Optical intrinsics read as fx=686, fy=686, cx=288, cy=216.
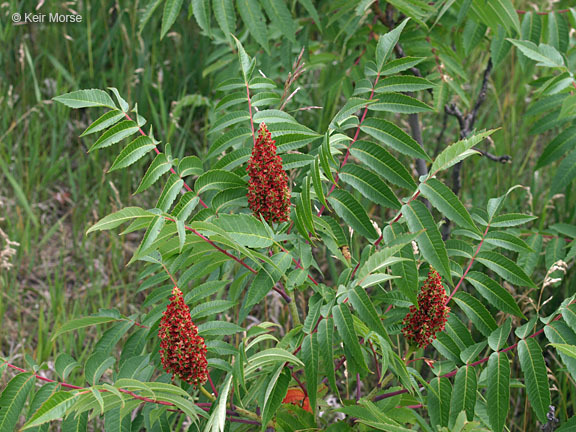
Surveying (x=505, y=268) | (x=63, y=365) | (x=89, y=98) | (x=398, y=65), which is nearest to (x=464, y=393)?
(x=505, y=268)

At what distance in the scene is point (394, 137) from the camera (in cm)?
149

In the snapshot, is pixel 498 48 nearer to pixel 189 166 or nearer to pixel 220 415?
pixel 189 166

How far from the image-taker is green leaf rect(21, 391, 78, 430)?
1.18m

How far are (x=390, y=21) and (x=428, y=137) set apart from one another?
4.39 feet

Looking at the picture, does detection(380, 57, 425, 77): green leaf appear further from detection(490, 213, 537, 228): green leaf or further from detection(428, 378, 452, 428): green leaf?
detection(428, 378, 452, 428): green leaf

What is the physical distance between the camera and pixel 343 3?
231 centimetres

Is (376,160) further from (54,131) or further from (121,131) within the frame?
(54,131)

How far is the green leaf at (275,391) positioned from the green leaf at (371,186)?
1.30ft

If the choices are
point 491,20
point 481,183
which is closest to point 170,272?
point 491,20

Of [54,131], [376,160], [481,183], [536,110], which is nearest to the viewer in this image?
[376,160]

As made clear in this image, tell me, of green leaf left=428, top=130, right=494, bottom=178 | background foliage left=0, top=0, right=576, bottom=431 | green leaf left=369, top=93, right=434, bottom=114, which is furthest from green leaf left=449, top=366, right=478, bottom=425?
green leaf left=369, top=93, right=434, bottom=114

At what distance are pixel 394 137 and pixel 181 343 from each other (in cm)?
63

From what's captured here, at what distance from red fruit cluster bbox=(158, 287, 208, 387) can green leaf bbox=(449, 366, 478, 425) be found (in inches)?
20.8

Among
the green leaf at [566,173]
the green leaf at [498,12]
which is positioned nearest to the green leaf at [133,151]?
the green leaf at [498,12]
